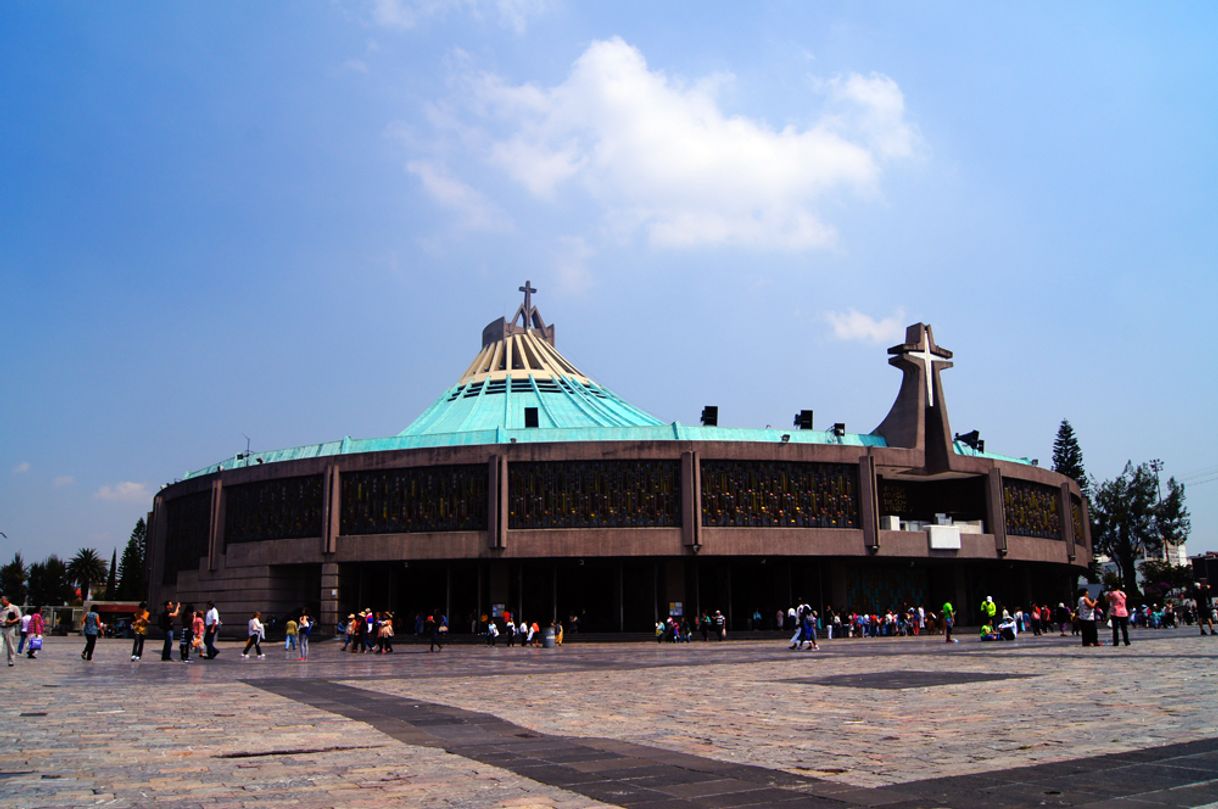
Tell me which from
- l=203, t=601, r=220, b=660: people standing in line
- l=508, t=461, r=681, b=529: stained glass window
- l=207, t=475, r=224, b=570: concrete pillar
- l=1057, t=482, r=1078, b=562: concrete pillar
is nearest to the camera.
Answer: l=203, t=601, r=220, b=660: people standing in line

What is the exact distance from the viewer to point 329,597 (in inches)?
1801

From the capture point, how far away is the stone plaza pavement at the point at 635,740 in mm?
7047

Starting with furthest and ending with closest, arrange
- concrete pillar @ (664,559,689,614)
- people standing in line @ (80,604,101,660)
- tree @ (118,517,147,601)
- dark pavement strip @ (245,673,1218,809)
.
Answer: tree @ (118,517,147,601)
concrete pillar @ (664,559,689,614)
people standing in line @ (80,604,101,660)
dark pavement strip @ (245,673,1218,809)

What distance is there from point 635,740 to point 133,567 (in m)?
103

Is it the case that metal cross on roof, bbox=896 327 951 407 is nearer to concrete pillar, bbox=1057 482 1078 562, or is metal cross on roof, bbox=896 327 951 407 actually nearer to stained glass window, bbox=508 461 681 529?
concrete pillar, bbox=1057 482 1078 562

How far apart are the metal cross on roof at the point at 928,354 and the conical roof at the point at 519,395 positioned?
15.4 metres

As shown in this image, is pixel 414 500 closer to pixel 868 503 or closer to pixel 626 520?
pixel 626 520

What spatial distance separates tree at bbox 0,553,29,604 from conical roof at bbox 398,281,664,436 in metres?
69.2

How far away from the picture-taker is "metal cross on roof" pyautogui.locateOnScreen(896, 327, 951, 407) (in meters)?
49.7

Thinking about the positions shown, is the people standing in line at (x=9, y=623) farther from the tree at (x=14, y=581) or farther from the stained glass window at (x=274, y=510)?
the tree at (x=14, y=581)

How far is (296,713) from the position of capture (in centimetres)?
1272

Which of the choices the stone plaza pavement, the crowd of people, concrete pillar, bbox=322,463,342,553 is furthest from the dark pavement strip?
concrete pillar, bbox=322,463,342,553

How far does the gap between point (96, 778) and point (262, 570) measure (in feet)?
140

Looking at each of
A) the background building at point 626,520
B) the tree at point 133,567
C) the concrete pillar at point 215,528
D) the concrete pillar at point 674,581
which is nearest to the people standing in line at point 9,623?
the background building at point 626,520
